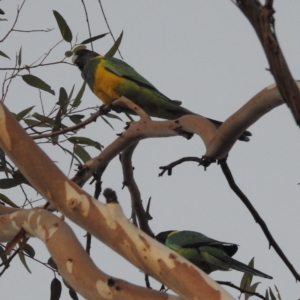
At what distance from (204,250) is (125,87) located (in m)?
0.98

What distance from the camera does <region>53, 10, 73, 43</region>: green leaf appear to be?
266 cm

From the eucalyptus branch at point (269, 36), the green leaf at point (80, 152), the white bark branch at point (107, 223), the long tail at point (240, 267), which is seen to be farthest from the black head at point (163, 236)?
the eucalyptus branch at point (269, 36)

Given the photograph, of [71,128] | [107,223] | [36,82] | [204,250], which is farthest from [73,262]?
[36,82]

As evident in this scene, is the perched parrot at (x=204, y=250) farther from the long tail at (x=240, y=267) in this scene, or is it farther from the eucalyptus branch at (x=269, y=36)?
the eucalyptus branch at (x=269, y=36)

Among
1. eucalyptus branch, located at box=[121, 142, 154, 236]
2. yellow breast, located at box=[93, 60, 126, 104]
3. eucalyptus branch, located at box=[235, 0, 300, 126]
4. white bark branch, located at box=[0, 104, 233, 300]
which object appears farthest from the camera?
yellow breast, located at box=[93, 60, 126, 104]

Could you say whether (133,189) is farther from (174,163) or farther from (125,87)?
(125,87)

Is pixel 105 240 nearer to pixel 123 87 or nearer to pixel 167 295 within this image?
pixel 167 295

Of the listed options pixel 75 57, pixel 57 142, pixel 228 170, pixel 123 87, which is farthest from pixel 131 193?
pixel 75 57

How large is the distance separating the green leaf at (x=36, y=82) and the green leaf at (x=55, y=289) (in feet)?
2.85

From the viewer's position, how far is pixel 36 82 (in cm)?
265

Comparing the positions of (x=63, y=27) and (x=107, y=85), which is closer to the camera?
(x=63, y=27)

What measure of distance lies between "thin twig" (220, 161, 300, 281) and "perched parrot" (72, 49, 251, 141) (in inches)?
51.2

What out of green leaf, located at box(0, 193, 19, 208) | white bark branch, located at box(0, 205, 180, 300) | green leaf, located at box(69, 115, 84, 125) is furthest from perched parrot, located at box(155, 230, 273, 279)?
white bark branch, located at box(0, 205, 180, 300)

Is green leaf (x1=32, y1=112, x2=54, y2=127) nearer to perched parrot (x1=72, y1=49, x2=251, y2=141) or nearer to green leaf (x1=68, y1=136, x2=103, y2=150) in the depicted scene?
green leaf (x1=68, y1=136, x2=103, y2=150)
